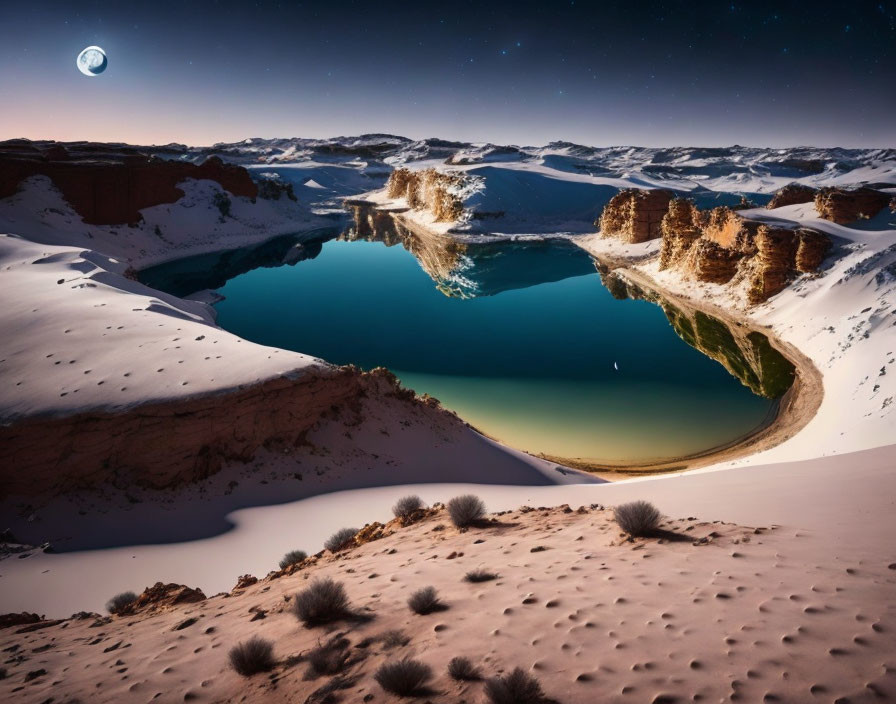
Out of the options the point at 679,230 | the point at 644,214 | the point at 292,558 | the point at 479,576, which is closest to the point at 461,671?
the point at 479,576

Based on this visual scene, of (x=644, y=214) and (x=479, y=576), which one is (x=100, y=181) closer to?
(x=644, y=214)

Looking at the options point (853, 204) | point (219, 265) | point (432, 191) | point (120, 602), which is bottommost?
point (120, 602)

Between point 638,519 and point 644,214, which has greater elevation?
point 644,214

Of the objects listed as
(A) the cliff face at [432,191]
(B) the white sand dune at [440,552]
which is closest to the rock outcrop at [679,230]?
(B) the white sand dune at [440,552]

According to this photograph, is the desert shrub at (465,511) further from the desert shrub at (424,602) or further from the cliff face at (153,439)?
the cliff face at (153,439)

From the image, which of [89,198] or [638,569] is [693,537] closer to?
[638,569]

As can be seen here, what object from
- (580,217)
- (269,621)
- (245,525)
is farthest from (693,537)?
(580,217)

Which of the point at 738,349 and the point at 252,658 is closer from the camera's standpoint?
the point at 252,658
